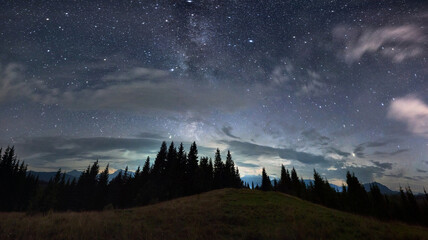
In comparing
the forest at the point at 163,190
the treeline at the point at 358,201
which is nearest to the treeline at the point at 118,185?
the forest at the point at 163,190

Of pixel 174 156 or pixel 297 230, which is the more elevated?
pixel 174 156

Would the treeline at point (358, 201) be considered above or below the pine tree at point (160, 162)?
below

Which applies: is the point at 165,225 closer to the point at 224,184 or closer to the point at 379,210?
the point at 224,184

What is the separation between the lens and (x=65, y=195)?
61.3 m

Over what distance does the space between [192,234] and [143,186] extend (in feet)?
160

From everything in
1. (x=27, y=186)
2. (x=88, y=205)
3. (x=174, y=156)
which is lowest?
(x=88, y=205)

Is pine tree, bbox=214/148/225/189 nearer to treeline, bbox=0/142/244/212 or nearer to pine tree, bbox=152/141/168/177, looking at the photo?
treeline, bbox=0/142/244/212

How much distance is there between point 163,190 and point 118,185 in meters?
26.1

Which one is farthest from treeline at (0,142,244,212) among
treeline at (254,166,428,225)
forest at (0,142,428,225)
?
treeline at (254,166,428,225)

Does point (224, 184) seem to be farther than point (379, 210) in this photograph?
Yes

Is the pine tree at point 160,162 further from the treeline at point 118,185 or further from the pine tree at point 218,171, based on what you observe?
the pine tree at point 218,171

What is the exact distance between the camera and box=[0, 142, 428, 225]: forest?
5034 centimetres

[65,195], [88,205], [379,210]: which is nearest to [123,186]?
[88,205]

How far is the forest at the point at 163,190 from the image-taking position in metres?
50.3
